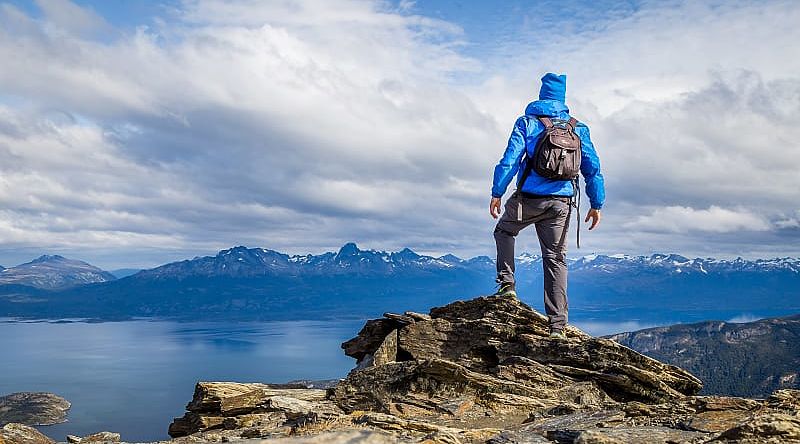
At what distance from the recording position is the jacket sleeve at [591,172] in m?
15.3

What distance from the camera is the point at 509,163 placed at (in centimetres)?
1444

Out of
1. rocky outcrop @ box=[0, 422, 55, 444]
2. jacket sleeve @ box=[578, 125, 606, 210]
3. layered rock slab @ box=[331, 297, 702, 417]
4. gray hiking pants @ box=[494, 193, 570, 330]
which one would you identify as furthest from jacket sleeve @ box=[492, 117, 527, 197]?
rocky outcrop @ box=[0, 422, 55, 444]

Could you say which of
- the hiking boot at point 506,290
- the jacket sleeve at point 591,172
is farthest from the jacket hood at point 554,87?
the hiking boot at point 506,290

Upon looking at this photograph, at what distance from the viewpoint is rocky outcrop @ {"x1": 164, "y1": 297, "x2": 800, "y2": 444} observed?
346 inches

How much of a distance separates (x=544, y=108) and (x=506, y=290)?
5.32 metres

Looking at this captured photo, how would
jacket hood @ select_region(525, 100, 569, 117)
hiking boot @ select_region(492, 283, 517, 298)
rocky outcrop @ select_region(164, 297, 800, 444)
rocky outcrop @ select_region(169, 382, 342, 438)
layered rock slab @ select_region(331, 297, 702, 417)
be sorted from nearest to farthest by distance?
rocky outcrop @ select_region(164, 297, 800, 444), rocky outcrop @ select_region(169, 382, 342, 438), layered rock slab @ select_region(331, 297, 702, 417), jacket hood @ select_region(525, 100, 569, 117), hiking boot @ select_region(492, 283, 517, 298)

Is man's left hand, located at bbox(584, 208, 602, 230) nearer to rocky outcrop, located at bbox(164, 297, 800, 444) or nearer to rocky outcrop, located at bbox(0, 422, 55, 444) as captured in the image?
rocky outcrop, located at bbox(164, 297, 800, 444)

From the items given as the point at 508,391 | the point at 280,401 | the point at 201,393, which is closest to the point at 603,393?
the point at 508,391

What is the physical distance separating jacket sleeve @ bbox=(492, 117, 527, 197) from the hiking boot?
11.0 ft

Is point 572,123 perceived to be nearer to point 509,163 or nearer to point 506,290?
point 509,163

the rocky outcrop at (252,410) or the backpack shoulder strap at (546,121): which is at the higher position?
the backpack shoulder strap at (546,121)

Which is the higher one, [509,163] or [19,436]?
[509,163]

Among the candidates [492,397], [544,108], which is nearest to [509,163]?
[544,108]

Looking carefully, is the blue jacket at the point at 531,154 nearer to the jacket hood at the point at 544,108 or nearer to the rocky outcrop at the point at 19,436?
the jacket hood at the point at 544,108
